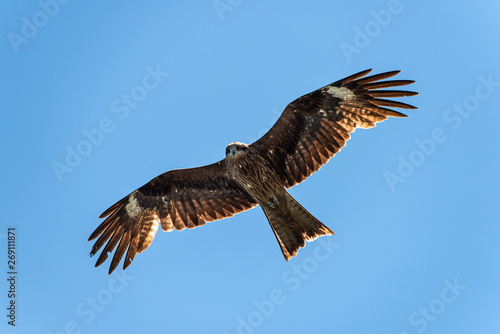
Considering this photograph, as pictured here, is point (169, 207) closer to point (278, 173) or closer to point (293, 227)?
point (278, 173)

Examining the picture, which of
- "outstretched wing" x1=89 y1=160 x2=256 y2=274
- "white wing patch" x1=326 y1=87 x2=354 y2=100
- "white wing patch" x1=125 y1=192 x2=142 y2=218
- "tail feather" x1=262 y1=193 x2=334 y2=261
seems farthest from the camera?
"white wing patch" x1=125 y1=192 x2=142 y2=218

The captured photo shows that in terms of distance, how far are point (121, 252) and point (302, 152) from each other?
14.0 ft

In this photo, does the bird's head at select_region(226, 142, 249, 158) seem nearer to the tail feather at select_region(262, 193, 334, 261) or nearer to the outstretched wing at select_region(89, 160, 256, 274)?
the outstretched wing at select_region(89, 160, 256, 274)

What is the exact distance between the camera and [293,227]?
35.7 ft

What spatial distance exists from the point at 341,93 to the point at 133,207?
501 centimetres

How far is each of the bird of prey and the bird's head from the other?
0.8 inches

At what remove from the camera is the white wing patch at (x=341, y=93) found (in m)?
11.0

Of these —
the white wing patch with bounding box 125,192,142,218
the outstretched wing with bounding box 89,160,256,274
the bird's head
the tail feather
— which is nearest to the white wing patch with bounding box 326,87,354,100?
the bird's head

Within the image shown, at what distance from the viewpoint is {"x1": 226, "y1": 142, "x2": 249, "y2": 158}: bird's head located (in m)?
11.1

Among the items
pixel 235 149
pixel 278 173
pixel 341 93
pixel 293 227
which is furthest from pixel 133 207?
pixel 341 93

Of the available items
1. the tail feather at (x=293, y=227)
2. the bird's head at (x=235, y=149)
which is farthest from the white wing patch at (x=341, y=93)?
the tail feather at (x=293, y=227)

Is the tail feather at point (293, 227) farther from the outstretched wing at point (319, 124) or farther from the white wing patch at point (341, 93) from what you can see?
the white wing patch at point (341, 93)

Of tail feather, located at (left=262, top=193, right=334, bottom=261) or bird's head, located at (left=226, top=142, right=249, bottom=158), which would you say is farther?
bird's head, located at (left=226, top=142, right=249, bottom=158)

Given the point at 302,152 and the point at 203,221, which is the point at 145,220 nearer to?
the point at 203,221
